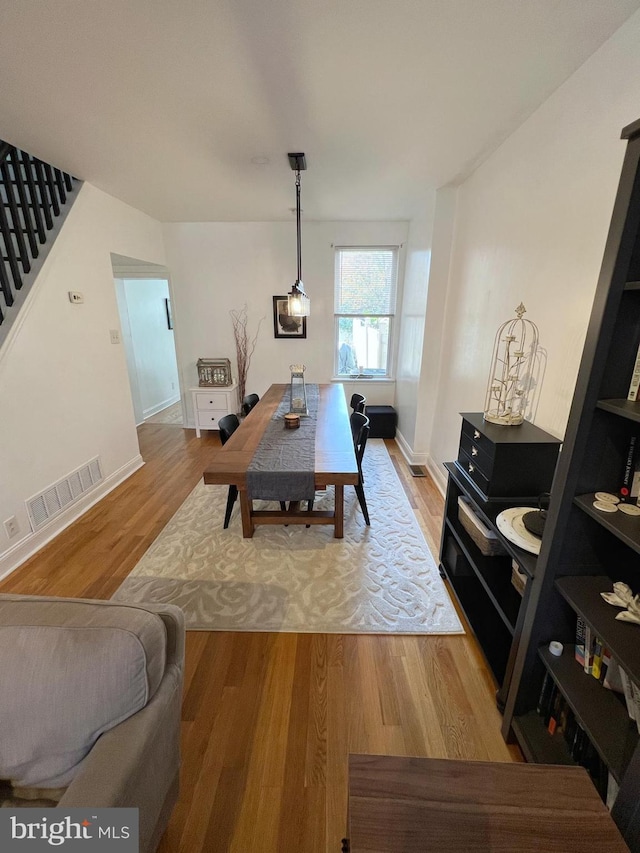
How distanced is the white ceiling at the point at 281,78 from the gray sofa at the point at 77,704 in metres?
2.04

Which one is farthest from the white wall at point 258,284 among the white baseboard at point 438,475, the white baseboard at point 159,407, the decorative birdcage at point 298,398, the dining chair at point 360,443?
the dining chair at point 360,443

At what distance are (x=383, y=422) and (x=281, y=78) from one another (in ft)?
11.4

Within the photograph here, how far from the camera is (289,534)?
255 centimetres

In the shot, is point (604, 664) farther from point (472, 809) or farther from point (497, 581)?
point (472, 809)

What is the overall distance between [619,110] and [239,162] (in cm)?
223

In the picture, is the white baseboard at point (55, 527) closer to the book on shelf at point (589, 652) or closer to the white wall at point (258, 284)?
the white wall at point (258, 284)

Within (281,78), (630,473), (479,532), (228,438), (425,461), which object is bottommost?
(425,461)

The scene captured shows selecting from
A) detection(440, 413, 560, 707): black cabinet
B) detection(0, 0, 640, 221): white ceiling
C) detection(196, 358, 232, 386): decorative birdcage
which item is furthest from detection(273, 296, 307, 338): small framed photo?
detection(440, 413, 560, 707): black cabinet

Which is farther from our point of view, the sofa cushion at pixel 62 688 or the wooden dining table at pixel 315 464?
the wooden dining table at pixel 315 464

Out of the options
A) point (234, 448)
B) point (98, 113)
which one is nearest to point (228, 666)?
point (234, 448)

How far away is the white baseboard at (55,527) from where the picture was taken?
222 cm

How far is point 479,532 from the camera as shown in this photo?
1600 millimetres

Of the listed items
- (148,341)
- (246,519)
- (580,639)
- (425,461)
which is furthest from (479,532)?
(148,341)

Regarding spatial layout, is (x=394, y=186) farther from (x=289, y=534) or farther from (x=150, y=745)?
(x=150, y=745)
